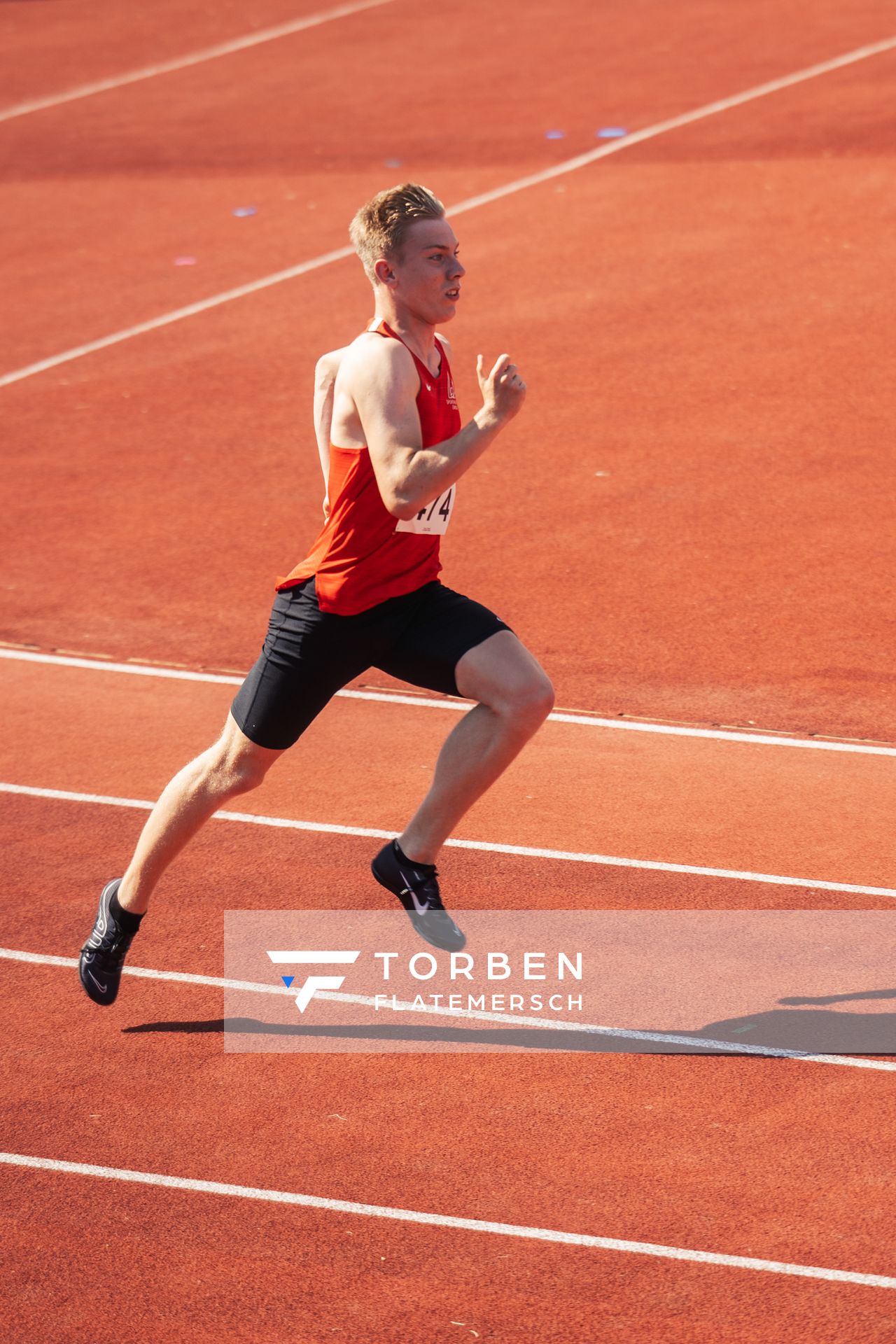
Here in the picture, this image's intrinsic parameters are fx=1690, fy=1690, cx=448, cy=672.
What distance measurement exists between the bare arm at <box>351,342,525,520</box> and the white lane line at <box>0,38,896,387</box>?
9407mm

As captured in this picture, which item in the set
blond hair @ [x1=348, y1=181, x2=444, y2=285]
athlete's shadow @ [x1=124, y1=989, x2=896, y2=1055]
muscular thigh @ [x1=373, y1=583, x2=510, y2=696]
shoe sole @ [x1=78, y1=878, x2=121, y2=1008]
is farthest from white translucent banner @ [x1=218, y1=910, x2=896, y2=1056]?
blond hair @ [x1=348, y1=181, x2=444, y2=285]

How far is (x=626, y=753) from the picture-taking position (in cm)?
709

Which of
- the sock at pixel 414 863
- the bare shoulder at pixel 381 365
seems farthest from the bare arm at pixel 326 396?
the sock at pixel 414 863

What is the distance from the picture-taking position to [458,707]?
25.4ft

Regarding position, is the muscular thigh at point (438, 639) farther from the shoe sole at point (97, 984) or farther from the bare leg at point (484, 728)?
Result: the shoe sole at point (97, 984)

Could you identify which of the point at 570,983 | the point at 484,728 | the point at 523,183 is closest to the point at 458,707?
the point at 570,983

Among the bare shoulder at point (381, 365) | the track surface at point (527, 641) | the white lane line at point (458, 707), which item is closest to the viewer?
the track surface at point (527, 641)

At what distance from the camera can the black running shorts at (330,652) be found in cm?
475

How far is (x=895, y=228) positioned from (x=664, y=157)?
A: 3616 millimetres

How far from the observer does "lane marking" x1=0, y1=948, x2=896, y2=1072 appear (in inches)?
185

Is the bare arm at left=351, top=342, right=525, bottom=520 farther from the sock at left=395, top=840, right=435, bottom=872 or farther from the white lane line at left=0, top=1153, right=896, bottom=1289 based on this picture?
the white lane line at left=0, top=1153, right=896, bottom=1289

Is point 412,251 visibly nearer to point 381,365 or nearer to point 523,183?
point 381,365

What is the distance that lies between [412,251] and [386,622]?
102cm

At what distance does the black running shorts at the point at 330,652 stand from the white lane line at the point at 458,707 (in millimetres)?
2375
